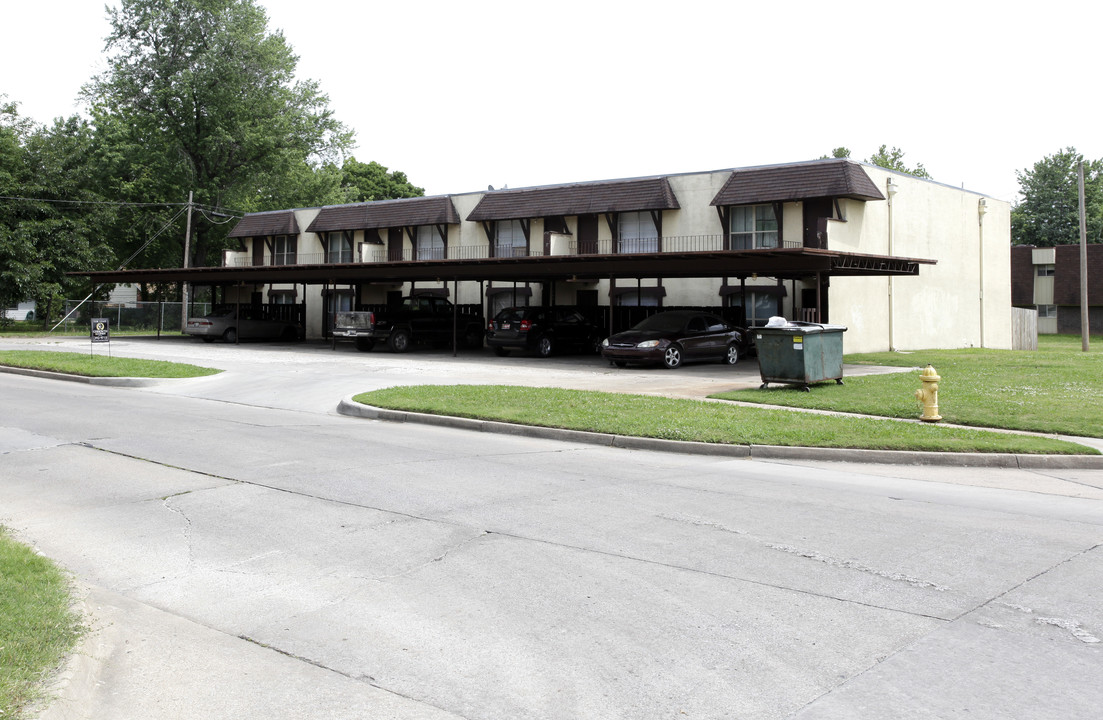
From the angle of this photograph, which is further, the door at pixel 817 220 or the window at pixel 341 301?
the window at pixel 341 301

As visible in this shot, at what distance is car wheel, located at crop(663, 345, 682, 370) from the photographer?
24406mm

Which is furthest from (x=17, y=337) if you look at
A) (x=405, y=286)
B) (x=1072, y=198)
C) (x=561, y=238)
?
(x=1072, y=198)

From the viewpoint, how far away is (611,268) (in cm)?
2689

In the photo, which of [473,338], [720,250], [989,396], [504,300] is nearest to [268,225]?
[504,300]

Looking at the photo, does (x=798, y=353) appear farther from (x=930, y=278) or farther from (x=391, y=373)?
(x=930, y=278)

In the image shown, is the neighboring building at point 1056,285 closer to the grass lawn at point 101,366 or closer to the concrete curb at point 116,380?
the grass lawn at point 101,366

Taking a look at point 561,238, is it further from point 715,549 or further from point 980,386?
point 715,549

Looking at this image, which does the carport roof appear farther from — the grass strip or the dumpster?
the grass strip

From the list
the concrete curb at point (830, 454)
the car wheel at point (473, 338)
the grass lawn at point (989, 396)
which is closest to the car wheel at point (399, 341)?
the car wheel at point (473, 338)

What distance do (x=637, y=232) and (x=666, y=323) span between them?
10.1 meters

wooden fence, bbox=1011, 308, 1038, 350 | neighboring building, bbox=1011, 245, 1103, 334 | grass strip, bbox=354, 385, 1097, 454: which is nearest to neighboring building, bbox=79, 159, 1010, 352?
wooden fence, bbox=1011, 308, 1038, 350

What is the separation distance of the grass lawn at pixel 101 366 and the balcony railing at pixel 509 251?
529 inches

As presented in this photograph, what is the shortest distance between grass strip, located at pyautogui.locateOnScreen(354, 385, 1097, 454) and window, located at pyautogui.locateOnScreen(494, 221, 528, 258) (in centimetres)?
2118

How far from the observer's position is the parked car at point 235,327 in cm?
3744
